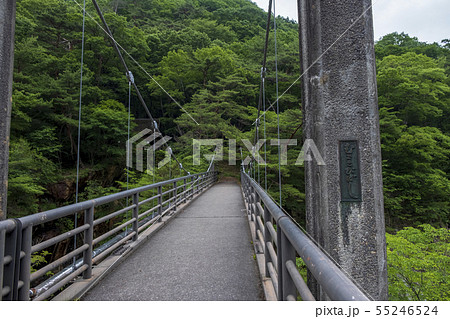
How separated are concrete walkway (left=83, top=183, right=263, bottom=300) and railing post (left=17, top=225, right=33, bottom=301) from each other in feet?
1.96

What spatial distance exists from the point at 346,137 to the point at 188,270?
197 centimetres

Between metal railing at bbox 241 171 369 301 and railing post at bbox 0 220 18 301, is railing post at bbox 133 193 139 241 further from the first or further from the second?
metal railing at bbox 241 171 369 301

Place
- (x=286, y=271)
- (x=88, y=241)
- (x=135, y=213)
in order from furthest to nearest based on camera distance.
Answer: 1. (x=135, y=213)
2. (x=88, y=241)
3. (x=286, y=271)

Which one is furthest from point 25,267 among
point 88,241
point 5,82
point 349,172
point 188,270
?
point 349,172

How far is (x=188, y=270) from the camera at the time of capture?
102 inches

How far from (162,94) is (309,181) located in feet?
75.5

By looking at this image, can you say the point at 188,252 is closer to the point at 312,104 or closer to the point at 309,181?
the point at 309,181

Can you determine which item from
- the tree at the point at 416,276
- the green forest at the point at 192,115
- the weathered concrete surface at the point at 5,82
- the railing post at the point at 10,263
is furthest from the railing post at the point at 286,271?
the green forest at the point at 192,115

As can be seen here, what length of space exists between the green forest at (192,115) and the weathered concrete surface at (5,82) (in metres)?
3.97

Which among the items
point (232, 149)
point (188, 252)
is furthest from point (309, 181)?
point (232, 149)

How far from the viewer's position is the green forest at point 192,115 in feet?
33.2

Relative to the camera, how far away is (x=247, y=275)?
246 cm

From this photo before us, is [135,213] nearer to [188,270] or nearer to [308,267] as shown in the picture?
[188,270]
